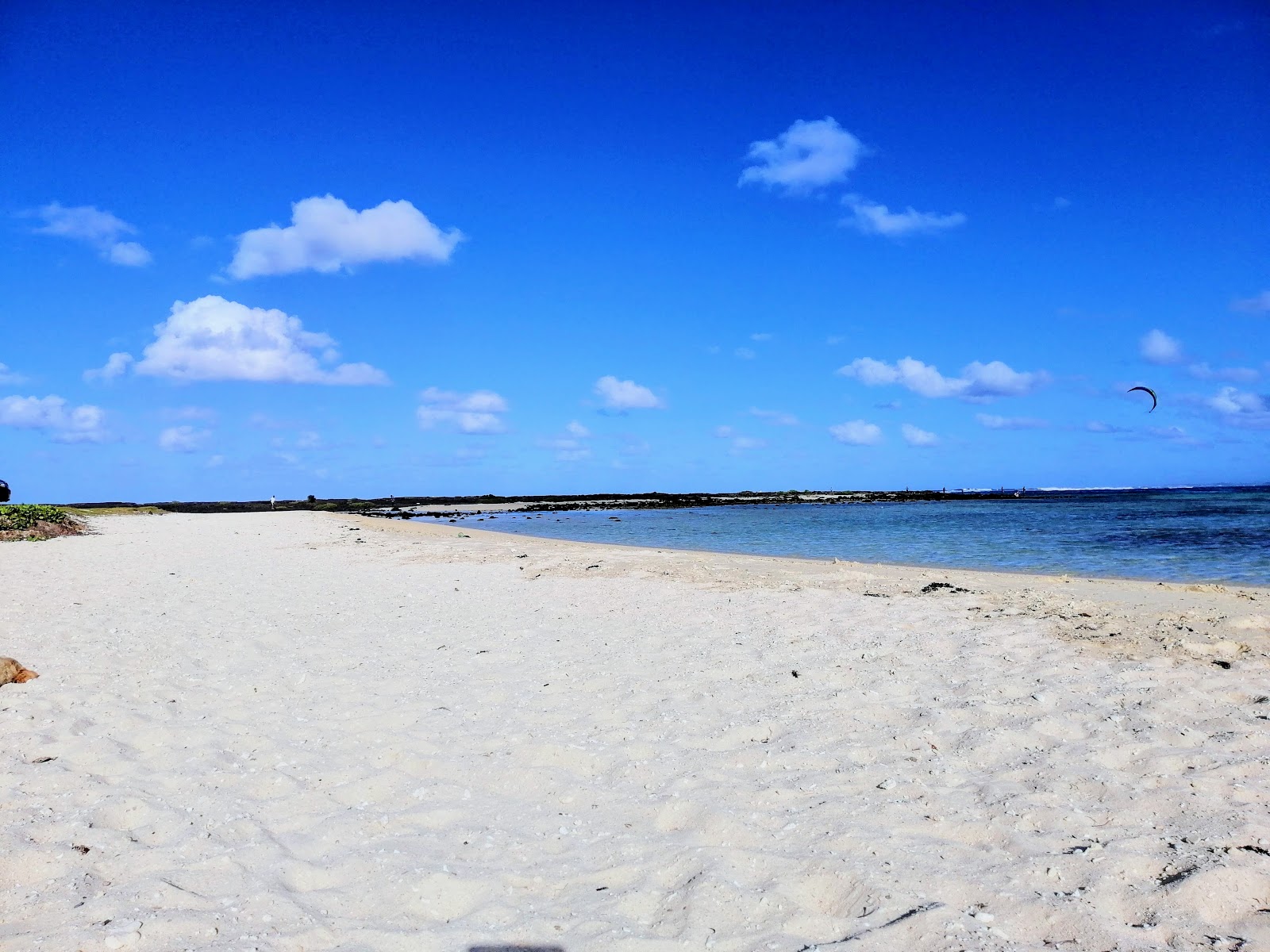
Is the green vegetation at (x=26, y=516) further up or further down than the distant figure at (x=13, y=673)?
further up

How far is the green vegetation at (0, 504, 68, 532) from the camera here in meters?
21.2

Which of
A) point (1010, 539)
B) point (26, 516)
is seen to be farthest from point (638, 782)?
point (26, 516)

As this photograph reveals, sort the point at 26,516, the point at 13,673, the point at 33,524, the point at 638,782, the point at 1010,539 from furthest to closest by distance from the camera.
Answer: the point at 1010,539
the point at 26,516
the point at 33,524
the point at 13,673
the point at 638,782

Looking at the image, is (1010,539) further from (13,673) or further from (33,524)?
(33,524)

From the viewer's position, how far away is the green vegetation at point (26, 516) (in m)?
21.2

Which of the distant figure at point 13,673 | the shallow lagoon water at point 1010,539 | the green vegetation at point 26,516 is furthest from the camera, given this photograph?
the green vegetation at point 26,516

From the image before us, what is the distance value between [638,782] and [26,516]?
999 inches

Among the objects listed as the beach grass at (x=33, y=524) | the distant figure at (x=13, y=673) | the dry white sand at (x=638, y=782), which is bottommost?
the dry white sand at (x=638, y=782)

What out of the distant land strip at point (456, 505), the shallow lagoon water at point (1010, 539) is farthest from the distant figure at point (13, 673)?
the distant land strip at point (456, 505)

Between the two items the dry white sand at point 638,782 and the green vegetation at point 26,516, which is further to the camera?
the green vegetation at point 26,516

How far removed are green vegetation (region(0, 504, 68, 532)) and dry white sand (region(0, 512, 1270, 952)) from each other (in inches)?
634

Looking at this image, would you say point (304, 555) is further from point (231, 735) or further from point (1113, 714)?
point (1113, 714)

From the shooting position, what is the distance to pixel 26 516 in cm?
2217

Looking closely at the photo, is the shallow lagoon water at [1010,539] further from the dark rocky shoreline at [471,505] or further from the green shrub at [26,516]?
the dark rocky shoreline at [471,505]
